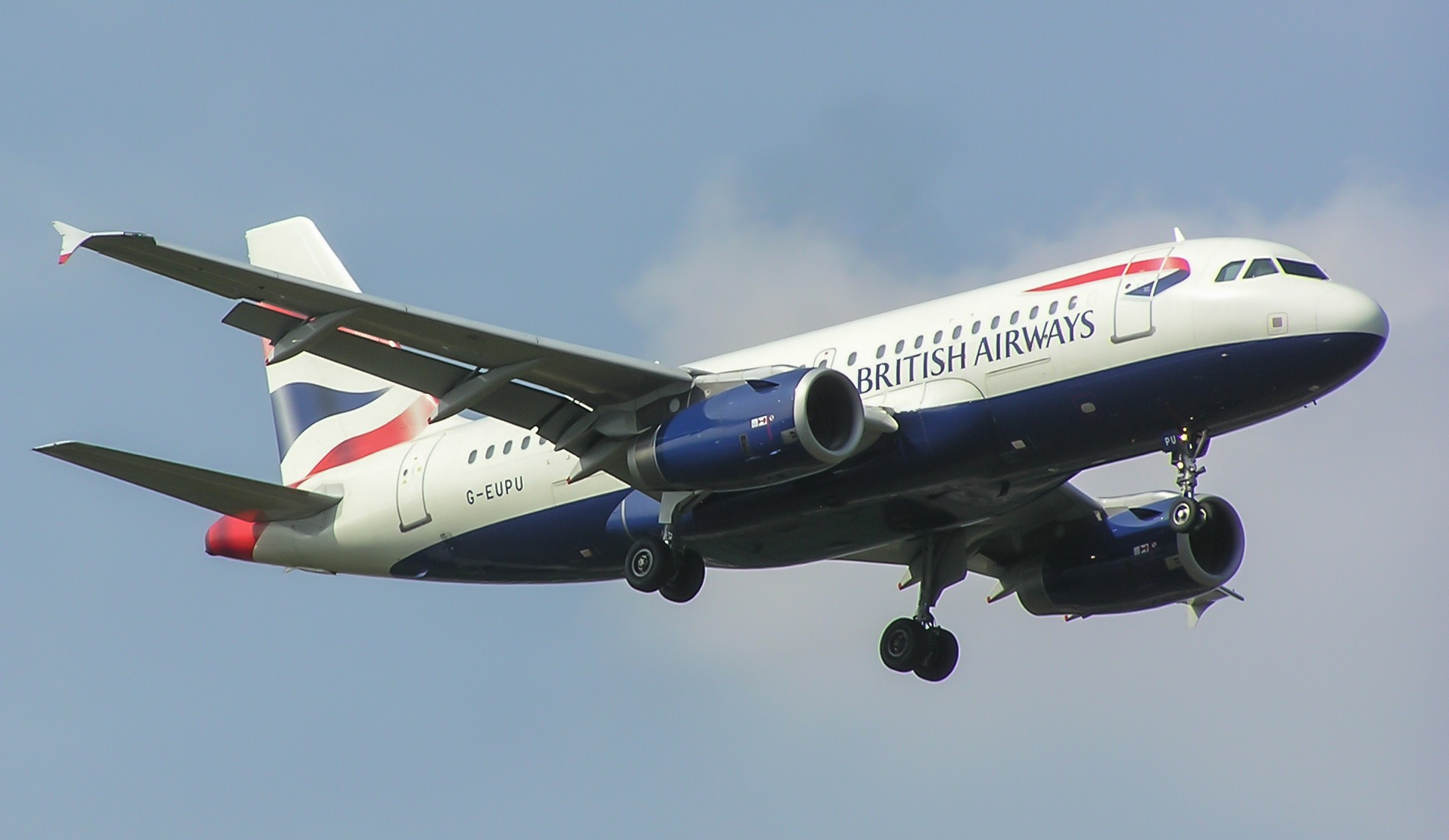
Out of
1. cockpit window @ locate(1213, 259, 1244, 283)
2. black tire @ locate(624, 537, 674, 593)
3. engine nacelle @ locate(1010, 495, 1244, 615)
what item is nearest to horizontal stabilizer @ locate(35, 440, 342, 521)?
black tire @ locate(624, 537, 674, 593)

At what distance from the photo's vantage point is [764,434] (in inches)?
1286

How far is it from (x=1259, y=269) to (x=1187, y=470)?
315 centimetres

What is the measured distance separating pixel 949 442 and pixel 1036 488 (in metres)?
2.66

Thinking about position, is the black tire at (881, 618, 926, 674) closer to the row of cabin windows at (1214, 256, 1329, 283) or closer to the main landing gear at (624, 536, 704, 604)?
the main landing gear at (624, 536, 704, 604)

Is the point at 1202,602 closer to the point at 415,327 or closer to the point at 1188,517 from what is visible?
the point at 1188,517

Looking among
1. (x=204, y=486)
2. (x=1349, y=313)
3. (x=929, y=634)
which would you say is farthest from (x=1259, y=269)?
(x=204, y=486)

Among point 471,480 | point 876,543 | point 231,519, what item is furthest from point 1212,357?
point 231,519

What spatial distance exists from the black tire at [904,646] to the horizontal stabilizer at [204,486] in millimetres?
10300

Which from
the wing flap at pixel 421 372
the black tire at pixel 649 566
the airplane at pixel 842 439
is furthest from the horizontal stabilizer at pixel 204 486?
the black tire at pixel 649 566

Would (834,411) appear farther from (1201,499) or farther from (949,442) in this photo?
(1201,499)

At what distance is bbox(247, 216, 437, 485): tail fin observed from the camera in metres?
41.6

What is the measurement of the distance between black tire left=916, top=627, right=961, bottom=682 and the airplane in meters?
0.04

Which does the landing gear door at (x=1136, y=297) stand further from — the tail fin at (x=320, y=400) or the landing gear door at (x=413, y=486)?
the tail fin at (x=320, y=400)

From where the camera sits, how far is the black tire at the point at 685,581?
1398 inches
